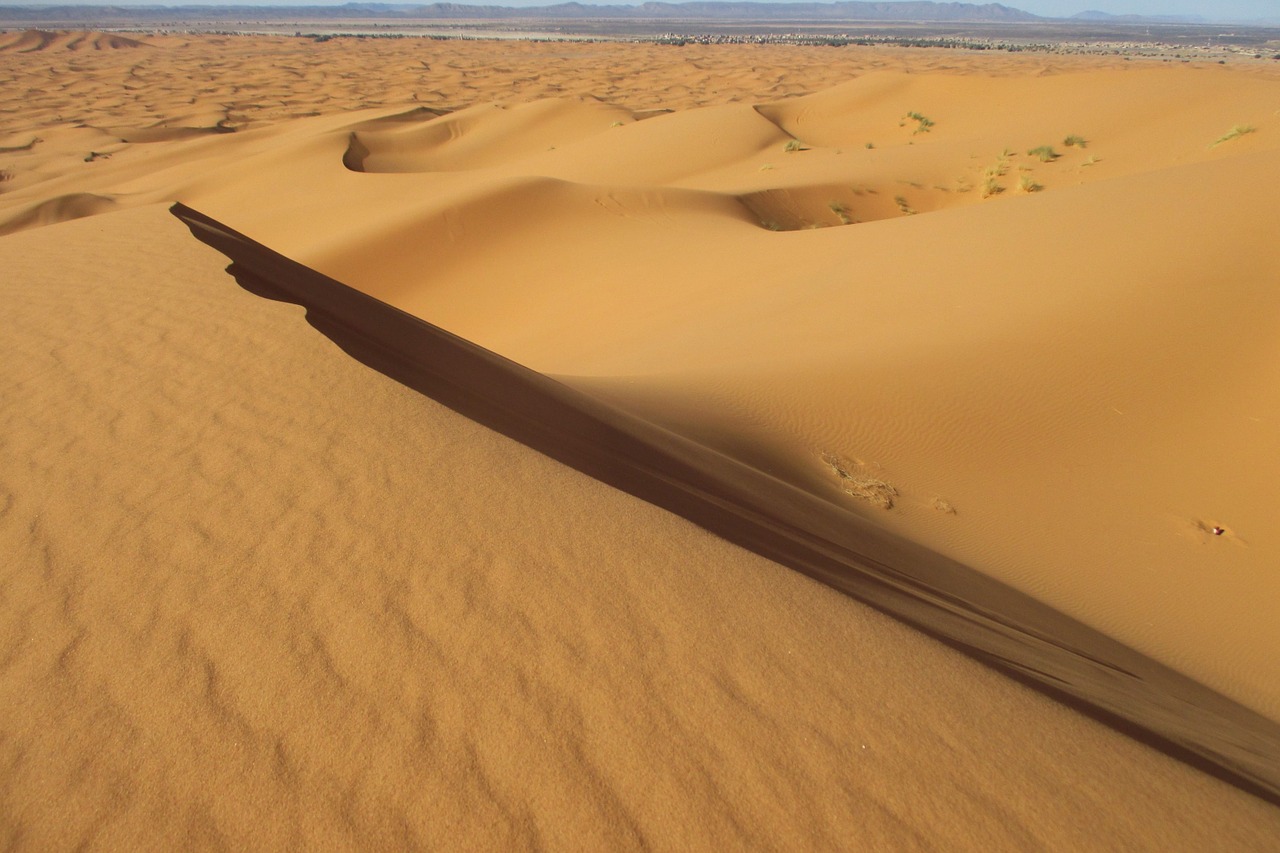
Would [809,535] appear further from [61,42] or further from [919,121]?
[61,42]

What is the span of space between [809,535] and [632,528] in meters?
1.42

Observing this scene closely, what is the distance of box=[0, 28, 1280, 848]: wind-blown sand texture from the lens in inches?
75.3

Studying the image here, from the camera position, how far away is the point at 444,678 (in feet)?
6.93

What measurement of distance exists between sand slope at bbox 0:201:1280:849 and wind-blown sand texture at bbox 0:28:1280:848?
0.04 feet

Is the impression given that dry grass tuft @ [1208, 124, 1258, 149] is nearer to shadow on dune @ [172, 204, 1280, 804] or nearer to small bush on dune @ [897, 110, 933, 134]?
small bush on dune @ [897, 110, 933, 134]

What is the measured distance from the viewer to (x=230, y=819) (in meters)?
1.72

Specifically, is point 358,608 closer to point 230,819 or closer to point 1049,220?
point 230,819

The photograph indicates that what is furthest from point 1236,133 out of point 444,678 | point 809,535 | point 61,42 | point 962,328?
point 61,42

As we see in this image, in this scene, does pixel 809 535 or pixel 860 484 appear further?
pixel 860 484

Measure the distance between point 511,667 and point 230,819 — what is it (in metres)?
0.76

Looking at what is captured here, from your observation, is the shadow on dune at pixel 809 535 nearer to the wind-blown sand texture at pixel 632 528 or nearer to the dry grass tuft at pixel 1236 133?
the wind-blown sand texture at pixel 632 528

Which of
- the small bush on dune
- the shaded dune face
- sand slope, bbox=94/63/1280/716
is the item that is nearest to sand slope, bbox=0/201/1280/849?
sand slope, bbox=94/63/1280/716

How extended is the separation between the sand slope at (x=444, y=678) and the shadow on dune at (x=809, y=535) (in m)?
0.37

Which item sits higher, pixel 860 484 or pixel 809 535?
pixel 809 535
